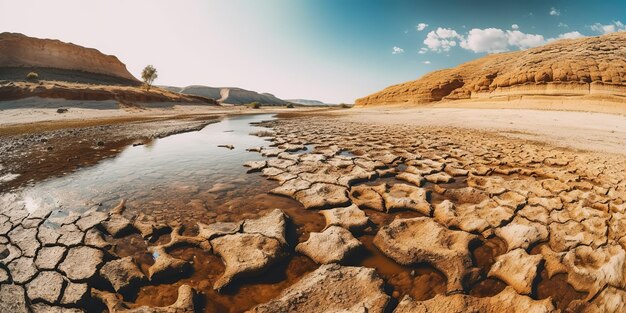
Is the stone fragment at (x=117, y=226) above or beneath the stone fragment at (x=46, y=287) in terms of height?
above

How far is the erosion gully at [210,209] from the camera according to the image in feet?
6.76

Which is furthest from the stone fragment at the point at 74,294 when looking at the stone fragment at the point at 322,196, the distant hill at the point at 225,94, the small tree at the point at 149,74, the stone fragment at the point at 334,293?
the distant hill at the point at 225,94

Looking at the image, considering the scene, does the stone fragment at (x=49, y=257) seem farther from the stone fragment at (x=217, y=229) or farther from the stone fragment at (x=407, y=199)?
the stone fragment at (x=407, y=199)

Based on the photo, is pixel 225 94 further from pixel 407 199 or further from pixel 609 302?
pixel 609 302

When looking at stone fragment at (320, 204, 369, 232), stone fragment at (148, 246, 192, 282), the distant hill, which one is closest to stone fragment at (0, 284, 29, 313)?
stone fragment at (148, 246, 192, 282)

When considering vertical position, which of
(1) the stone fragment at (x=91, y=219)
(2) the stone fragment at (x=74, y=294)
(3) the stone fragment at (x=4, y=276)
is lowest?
(2) the stone fragment at (x=74, y=294)

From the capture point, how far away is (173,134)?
1120cm

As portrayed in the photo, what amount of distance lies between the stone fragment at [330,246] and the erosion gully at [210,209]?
79mm

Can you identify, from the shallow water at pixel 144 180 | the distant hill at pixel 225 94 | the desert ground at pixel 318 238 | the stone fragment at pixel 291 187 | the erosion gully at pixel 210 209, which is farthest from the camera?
the distant hill at pixel 225 94

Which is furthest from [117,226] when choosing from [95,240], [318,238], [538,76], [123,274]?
[538,76]

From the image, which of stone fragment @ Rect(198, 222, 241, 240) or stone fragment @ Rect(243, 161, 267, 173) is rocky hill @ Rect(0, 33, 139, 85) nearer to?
stone fragment @ Rect(243, 161, 267, 173)

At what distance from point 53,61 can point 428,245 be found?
74.2 m

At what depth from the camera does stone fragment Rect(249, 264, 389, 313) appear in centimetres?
183

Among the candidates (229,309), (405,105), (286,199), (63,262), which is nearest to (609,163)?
(286,199)
